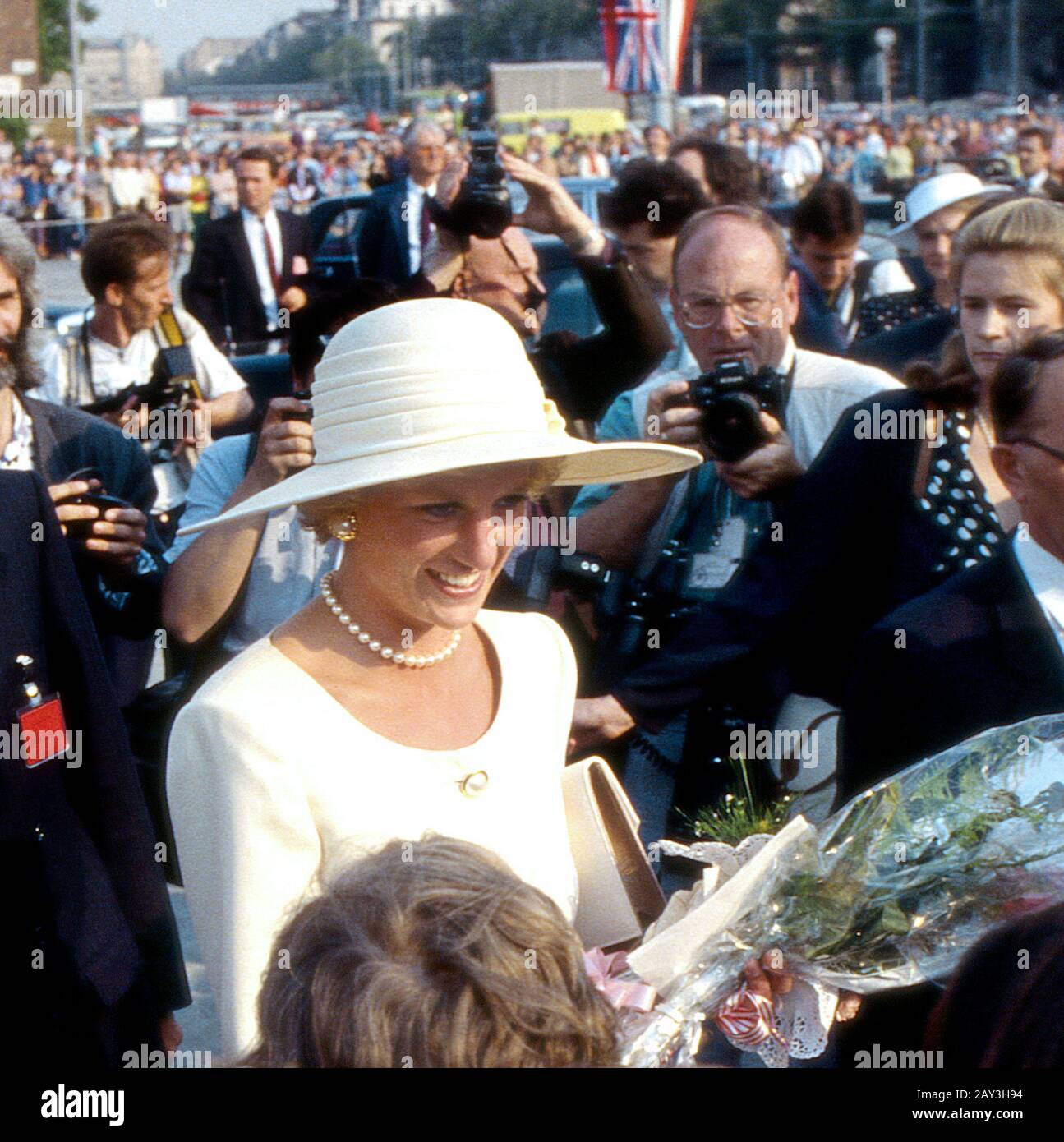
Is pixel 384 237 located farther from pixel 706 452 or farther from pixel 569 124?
pixel 569 124

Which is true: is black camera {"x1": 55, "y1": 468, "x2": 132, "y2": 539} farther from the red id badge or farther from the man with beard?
the red id badge

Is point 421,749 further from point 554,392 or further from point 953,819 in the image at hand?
point 554,392

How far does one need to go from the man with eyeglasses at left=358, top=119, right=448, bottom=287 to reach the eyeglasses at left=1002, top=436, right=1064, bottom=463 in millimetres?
3642

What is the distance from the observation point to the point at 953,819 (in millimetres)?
1827

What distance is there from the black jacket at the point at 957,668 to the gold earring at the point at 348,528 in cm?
76

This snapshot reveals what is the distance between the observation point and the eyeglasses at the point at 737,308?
11.1ft

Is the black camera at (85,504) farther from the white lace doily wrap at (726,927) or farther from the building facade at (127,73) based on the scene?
the building facade at (127,73)

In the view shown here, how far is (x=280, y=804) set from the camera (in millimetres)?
1937

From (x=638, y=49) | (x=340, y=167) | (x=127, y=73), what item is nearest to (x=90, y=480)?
(x=638, y=49)

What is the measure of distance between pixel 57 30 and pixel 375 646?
191ft

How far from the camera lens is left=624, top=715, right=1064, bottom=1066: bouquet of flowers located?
177 centimetres
